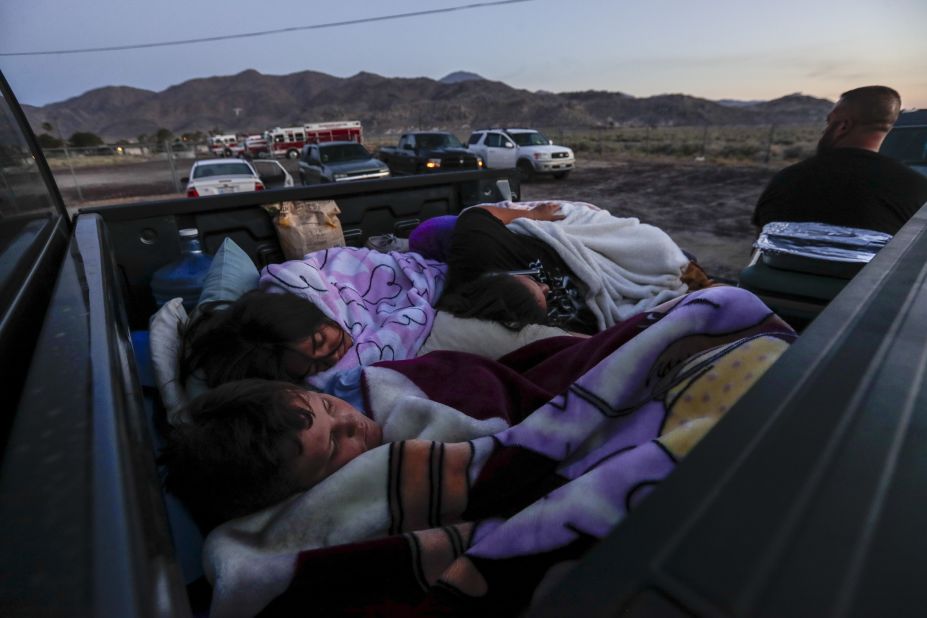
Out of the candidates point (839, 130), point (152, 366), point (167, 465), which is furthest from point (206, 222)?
point (839, 130)

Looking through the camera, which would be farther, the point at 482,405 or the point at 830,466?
the point at 482,405

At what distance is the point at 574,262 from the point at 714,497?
2510 millimetres

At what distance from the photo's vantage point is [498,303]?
2182mm

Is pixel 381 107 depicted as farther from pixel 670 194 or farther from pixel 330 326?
pixel 330 326

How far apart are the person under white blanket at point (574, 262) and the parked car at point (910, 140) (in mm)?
4811

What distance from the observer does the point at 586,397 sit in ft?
4.14

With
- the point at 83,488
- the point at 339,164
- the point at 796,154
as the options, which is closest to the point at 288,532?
the point at 83,488

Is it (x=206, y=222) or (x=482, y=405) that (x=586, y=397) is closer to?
(x=482, y=405)

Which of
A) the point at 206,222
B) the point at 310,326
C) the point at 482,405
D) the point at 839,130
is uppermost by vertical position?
the point at 839,130

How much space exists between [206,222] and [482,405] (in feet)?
6.75

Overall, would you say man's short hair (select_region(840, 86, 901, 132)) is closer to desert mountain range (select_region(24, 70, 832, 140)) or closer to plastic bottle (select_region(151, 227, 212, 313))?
plastic bottle (select_region(151, 227, 212, 313))

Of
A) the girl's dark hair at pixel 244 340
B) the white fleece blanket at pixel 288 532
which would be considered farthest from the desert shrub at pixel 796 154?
the white fleece blanket at pixel 288 532

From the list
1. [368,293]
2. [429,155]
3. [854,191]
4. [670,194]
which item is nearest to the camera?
[368,293]

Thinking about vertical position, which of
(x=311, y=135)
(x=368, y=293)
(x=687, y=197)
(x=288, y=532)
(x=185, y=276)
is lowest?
(x=687, y=197)
